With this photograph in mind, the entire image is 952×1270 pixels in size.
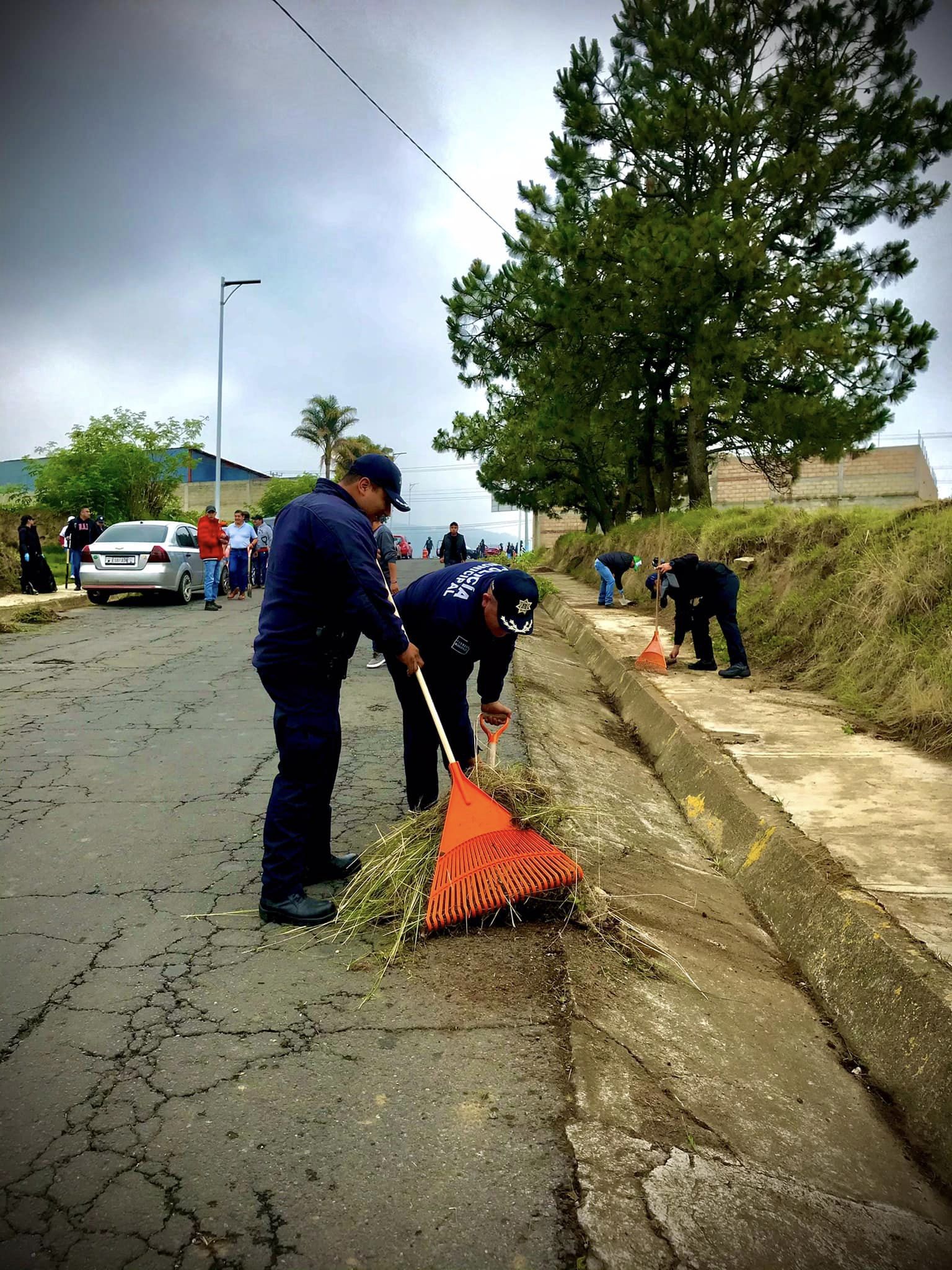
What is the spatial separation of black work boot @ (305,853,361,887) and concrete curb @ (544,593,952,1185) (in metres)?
2.03

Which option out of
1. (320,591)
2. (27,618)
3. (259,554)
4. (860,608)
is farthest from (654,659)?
(259,554)

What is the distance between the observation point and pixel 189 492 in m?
54.1

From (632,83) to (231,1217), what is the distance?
2066 cm

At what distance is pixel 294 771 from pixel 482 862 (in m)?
0.83

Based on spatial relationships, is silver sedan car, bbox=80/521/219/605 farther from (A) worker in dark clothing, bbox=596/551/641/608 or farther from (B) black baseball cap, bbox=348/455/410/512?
(B) black baseball cap, bbox=348/455/410/512

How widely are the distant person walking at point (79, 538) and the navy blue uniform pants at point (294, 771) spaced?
584 inches

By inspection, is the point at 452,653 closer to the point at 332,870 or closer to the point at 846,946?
the point at 332,870

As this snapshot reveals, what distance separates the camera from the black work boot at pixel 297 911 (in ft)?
11.2

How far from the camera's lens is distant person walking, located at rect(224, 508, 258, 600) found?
17.6 meters

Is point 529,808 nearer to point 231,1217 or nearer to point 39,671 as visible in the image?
point 231,1217

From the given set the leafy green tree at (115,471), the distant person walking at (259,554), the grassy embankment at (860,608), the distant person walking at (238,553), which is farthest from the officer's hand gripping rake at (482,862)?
the leafy green tree at (115,471)

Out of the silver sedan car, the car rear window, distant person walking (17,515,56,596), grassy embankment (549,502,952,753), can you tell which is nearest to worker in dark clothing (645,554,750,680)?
grassy embankment (549,502,952,753)

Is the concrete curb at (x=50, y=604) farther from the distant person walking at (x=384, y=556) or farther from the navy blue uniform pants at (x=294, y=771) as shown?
the navy blue uniform pants at (x=294, y=771)

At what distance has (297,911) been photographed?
343 cm
